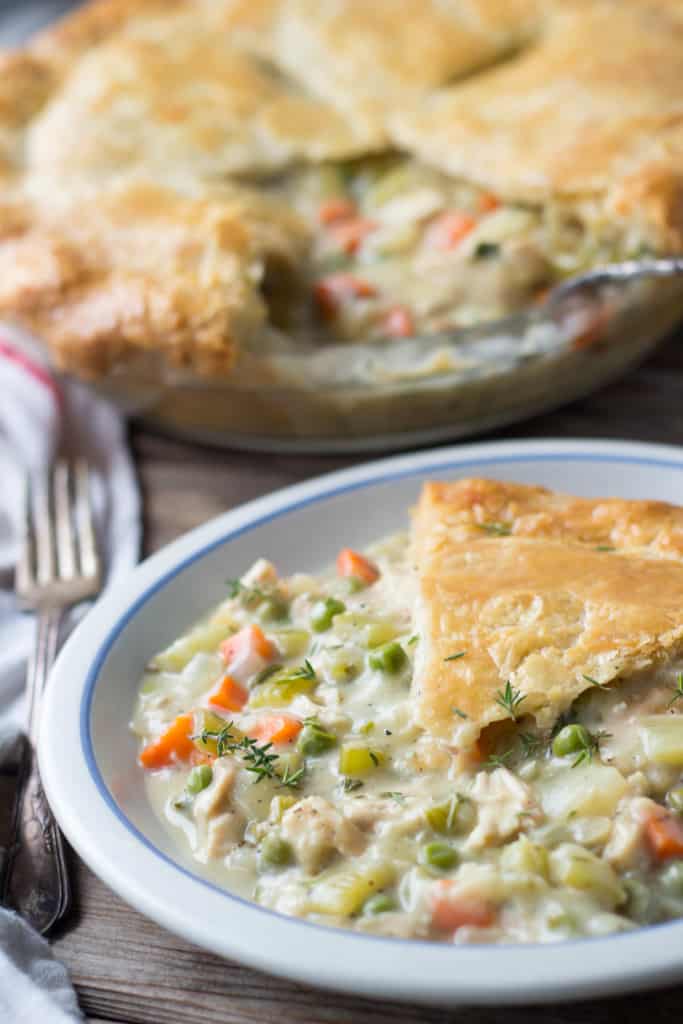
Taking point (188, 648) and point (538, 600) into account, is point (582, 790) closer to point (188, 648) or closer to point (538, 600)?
point (538, 600)

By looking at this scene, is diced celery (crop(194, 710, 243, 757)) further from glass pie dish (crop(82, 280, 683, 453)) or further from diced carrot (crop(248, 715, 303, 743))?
glass pie dish (crop(82, 280, 683, 453))

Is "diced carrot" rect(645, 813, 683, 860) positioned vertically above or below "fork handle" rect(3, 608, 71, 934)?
above

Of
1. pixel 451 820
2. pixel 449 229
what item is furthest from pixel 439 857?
pixel 449 229

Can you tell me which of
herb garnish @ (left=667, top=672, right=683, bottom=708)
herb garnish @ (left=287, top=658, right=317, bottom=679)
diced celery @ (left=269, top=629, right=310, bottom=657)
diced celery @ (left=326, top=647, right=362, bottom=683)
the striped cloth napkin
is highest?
herb garnish @ (left=667, top=672, right=683, bottom=708)

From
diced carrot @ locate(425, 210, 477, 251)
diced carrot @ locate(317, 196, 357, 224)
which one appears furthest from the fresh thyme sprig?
diced carrot @ locate(317, 196, 357, 224)

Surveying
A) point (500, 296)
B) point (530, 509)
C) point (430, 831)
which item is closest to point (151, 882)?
point (430, 831)

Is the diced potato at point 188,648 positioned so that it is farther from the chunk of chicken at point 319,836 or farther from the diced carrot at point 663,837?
the diced carrot at point 663,837

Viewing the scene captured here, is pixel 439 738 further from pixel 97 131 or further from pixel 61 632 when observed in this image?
pixel 97 131

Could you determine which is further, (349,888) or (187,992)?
(187,992)
